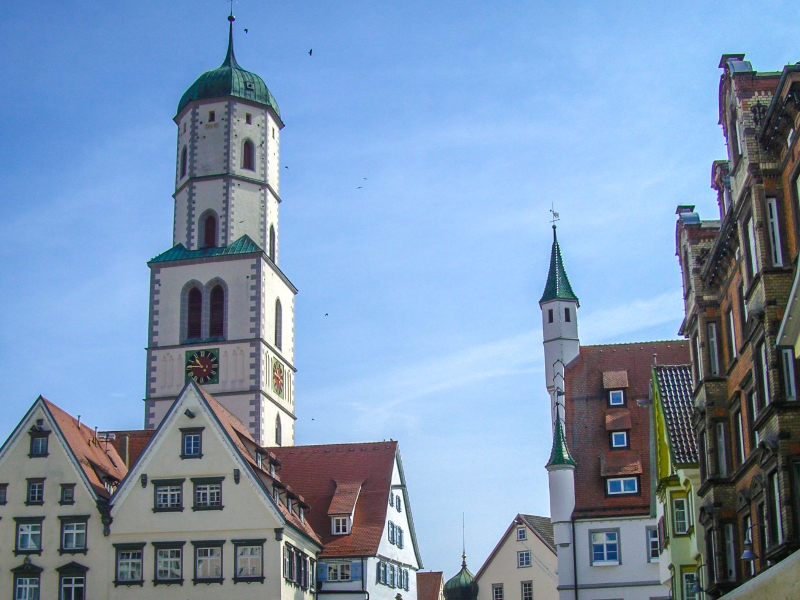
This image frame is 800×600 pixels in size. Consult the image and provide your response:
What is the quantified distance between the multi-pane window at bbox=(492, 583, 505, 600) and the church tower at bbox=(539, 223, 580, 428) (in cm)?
1767

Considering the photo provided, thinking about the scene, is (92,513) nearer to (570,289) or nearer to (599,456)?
(599,456)

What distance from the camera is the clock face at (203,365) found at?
67875mm

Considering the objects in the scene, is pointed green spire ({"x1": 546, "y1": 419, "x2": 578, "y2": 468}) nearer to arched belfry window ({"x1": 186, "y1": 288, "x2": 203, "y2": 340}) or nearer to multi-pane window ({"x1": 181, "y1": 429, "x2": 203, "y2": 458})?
multi-pane window ({"x1": 181, "y1": 429, "x2": 203, "y2": 458})

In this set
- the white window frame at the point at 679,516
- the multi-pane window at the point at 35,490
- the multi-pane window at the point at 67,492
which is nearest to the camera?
the white window frame at the point at 679,516

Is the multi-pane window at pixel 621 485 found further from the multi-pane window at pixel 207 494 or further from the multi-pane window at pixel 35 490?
the multi-pane window at pixel 35 490

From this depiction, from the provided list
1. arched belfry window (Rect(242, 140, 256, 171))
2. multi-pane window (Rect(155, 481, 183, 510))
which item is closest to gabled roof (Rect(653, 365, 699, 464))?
multi-pane window (Rect(155, 481, 183, 510))

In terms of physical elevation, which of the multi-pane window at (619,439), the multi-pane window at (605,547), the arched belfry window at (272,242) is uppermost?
the arched belfry window at (272,242)

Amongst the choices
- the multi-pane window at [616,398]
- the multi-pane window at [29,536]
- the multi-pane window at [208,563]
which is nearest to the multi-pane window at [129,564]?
the multi-pane window at [208,563]

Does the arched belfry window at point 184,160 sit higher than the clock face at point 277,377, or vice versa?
the arched belfry window at point 184,160

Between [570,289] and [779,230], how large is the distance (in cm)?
4140

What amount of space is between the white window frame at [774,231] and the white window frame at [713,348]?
8.09 meters

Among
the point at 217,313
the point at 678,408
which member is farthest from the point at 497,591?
the point at 678,408

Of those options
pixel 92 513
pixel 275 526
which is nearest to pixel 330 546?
pixel 275 526

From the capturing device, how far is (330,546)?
193 feet
